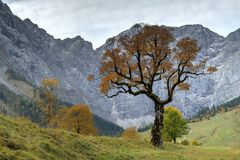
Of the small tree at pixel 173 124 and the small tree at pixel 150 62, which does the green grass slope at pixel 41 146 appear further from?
the small tree at pixel 173 124

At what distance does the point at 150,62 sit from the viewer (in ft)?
182

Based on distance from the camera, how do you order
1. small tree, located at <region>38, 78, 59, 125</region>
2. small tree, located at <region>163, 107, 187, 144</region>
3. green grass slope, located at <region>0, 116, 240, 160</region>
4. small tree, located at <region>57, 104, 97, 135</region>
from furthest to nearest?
small tree, located at <region>163, 107, 187, 144</region> < small tree, located at <region>57, 104, 97, 135</region> < small tree, located at <region>38, 78, 59, 125</region> < green grass slope, located at <region>0, 116, 240, 160</region>

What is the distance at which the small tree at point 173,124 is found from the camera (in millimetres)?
116938

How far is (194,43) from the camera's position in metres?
54.3

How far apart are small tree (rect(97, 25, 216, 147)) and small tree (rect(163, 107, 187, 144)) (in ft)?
202

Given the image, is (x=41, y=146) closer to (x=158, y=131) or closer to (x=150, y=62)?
(x=158, y=131)

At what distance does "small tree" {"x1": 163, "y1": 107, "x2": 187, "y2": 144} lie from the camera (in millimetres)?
116938

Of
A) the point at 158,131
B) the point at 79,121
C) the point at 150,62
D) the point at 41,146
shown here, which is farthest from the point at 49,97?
the point at 41,146

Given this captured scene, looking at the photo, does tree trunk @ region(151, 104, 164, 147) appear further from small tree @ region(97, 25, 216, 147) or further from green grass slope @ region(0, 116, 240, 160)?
green grass slope @ region(0, 116, 240, 160)

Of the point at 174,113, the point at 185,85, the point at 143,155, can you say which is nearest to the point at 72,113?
the point at 174,113

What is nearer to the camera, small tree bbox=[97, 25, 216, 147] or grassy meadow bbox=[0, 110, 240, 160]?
grassy meadow bbox=[0, 110, 240, 160]

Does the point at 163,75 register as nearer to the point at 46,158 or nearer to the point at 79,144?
the point at 79,144

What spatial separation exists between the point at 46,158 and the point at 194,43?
36.5 m

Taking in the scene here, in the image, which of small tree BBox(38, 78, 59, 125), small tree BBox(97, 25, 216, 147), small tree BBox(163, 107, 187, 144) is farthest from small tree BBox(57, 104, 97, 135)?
small tree BBox(97, 25, 216, 147)
